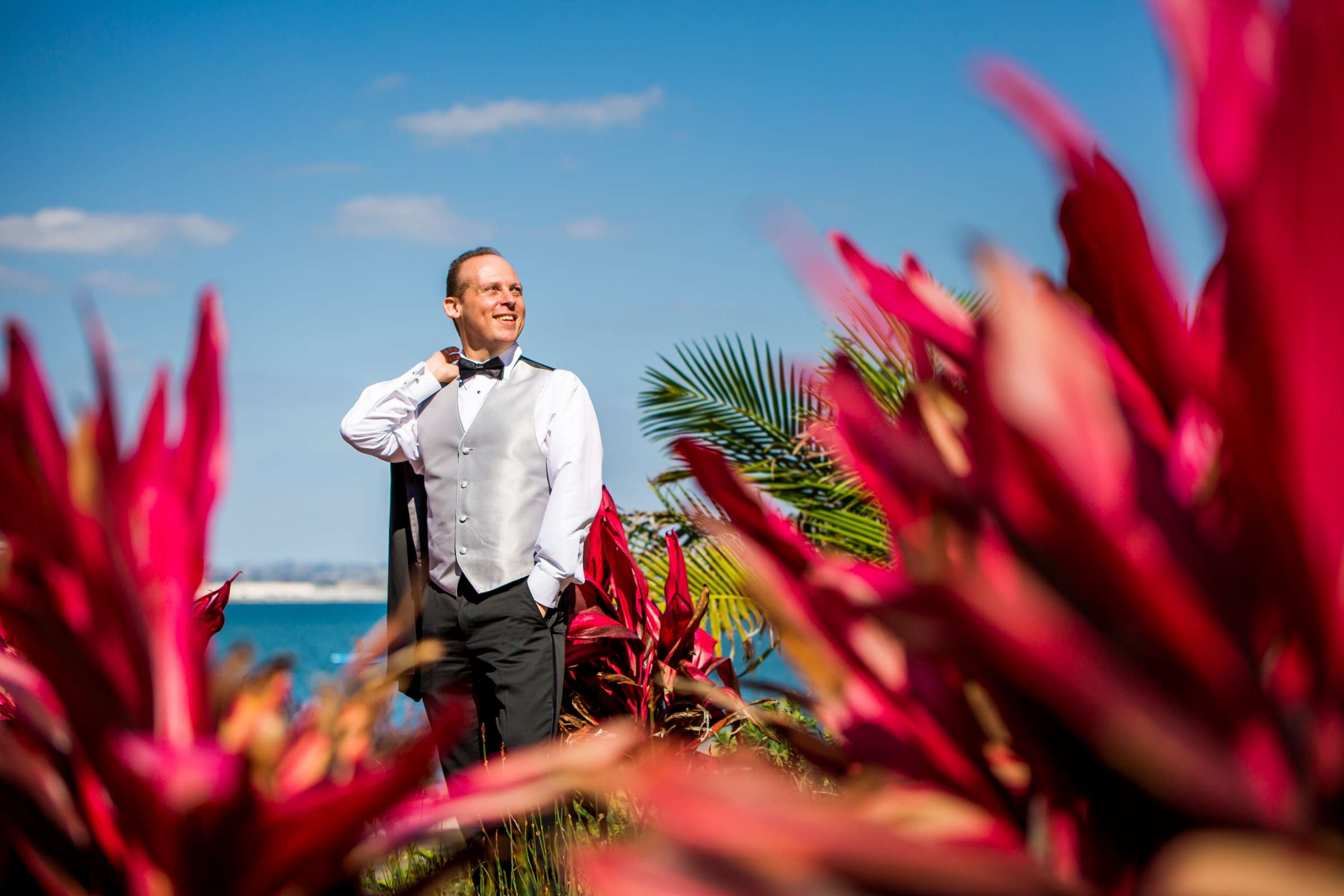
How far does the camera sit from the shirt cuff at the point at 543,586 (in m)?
3.75

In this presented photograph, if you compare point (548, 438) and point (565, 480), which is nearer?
point (565, 480)

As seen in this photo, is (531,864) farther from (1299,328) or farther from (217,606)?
(1299,328)

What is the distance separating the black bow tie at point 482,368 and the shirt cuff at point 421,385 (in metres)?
0.11

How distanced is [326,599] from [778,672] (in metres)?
97.8

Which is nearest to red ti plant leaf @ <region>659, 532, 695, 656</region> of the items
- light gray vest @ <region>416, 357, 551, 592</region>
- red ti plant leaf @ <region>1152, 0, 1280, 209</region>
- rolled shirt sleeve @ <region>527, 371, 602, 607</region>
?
rolled shirt sleeve @ <region>527, 371, 602, 607</region>

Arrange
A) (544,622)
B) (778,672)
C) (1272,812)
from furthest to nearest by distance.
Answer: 1. (778,672)
2. (544,622)
3. (1272,812)

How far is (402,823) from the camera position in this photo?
0.66m

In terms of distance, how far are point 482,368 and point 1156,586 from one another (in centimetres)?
391

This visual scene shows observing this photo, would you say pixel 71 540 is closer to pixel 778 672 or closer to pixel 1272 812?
pixel 1272 812

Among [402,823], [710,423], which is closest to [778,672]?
[710,423]

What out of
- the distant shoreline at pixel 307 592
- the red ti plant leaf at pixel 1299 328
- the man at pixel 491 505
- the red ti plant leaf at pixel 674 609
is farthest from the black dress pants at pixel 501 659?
the distant shoreline at pixel 307 592

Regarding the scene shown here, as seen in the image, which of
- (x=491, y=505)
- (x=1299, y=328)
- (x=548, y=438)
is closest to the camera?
(x=1299, y=328)

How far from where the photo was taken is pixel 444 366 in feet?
14.2

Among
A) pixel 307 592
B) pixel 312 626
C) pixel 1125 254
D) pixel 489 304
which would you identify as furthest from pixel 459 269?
pixel 307 592
